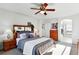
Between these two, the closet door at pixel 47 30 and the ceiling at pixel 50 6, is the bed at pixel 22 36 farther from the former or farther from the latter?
the ceiling at pixel 50 6

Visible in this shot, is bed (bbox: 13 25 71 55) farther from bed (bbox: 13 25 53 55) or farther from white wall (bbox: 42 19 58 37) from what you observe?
white wall (bbox: 42 19 58 37)

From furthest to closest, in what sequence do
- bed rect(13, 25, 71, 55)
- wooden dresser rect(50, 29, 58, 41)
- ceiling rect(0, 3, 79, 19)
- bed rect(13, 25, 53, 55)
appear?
bed rect(13, 25, 53, 55), bed rect(13, 25, 71, 55), wooden dresser rect(50, 29, 58, 41), ceiling rect(0, 3, 79, 19)

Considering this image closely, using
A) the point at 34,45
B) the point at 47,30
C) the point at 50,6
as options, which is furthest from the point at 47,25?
the point at 34,45

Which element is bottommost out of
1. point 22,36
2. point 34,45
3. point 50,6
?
point 34,45

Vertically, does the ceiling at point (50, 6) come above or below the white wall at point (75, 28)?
above

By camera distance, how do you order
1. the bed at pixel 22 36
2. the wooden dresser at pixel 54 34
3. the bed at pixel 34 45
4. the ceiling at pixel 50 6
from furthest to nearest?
1. the bed at pixel 22 36
2. the bed at pixel 34 45
3. the wooden dresser at pixel 54 34
4. the ceiling at pixel 50 6

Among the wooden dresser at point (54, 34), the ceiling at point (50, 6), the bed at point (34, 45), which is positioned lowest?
the bed at point (34, 45)

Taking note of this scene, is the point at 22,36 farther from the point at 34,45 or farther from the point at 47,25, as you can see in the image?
the point at 47,25

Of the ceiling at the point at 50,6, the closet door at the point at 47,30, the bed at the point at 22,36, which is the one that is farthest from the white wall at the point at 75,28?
the bed at the point at 22,36

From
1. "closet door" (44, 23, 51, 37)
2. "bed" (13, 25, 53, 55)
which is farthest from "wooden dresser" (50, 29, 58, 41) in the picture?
Result: "bed" (13, 25, 53, 55)

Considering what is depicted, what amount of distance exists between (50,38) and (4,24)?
872mm

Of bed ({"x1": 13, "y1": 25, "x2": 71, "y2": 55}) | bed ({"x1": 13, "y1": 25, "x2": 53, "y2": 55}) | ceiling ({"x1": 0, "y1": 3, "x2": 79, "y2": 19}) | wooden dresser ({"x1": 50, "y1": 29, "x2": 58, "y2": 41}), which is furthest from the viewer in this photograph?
bed ({"x1": 13, "y1": 25, "x2": 53, "y2": 55})
